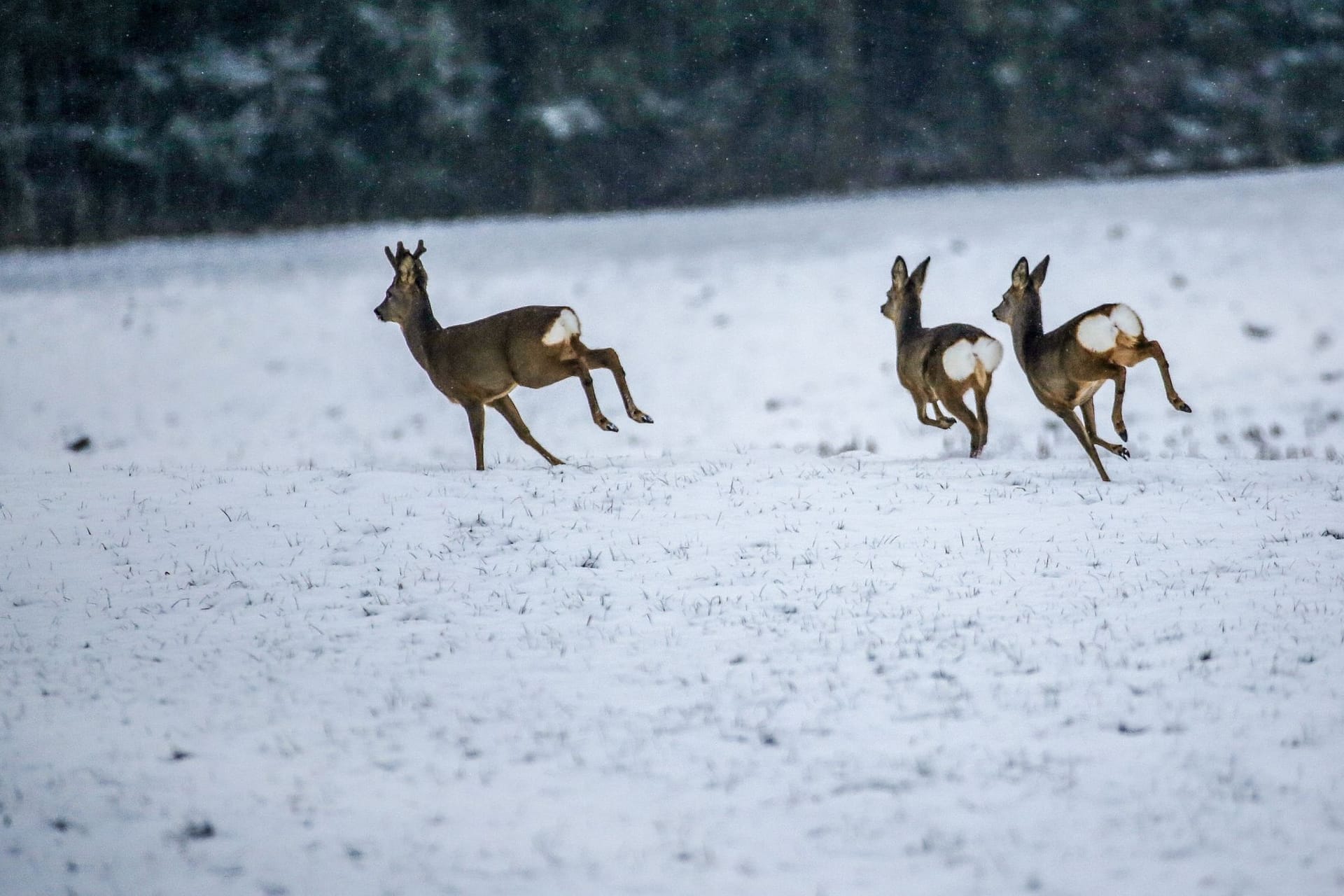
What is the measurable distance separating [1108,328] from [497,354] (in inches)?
171

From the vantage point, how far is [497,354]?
10.0m

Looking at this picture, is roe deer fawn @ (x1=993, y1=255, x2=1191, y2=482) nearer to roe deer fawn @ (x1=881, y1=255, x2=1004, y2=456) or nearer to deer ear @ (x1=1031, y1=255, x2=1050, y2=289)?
deer ear @ (x1=1031, y1=255, x2=1050, y2=289)

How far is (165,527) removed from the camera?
30.0 feet

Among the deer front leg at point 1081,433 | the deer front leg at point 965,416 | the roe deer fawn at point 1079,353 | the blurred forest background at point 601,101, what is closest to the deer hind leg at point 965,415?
the deer front leg at point 965,416

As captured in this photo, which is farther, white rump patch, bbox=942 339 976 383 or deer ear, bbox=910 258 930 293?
deer ear, bbox=910 258 930 293

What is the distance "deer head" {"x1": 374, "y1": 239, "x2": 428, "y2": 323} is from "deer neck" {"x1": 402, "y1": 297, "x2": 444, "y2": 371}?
0.11ft

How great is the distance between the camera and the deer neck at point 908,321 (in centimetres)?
1122

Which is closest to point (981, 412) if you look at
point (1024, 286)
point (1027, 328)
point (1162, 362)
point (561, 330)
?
point (1027, 328)

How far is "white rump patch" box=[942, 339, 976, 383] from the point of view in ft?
33.9

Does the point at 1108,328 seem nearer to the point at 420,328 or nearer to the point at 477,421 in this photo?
the point at 477,421

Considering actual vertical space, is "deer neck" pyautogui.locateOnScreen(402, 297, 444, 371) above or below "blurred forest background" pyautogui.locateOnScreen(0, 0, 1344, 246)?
below

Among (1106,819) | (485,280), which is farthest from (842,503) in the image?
(485,280)

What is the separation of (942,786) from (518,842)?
1.73m

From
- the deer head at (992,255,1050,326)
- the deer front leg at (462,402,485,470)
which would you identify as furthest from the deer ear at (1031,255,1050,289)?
the deer front leg at (462,402,485,470)
